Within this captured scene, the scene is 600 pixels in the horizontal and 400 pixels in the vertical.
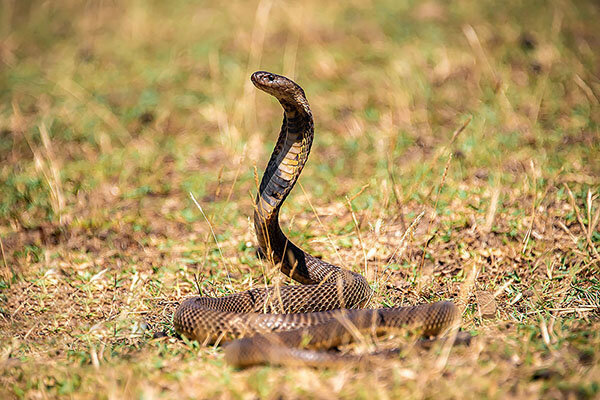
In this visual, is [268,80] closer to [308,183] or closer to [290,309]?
[290,309]

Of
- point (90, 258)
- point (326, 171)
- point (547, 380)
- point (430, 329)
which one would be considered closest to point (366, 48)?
point (326, 171)

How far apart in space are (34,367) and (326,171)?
400cm

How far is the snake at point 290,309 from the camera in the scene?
129 inches

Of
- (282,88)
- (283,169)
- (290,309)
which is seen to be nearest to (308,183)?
(283,169)

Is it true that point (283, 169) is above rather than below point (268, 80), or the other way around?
below

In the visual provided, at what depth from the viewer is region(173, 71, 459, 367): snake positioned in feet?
10.7

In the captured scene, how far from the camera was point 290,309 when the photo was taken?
13.3 feet

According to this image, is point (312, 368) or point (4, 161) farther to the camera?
point (4, 161)

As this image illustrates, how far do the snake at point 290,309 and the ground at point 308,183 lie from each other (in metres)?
0.11

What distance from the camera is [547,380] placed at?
2932 mm

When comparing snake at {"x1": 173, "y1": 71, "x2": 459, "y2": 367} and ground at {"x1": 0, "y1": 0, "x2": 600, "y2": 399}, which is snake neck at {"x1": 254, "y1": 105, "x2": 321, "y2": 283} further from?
ground at {"x1": 0, "y1": 0, "x2": 600, "y2": 399}

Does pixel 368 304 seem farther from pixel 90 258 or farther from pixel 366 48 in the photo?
pixel 366 48

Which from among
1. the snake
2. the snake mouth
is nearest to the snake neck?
the snake

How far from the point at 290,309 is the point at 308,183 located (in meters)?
2.66
